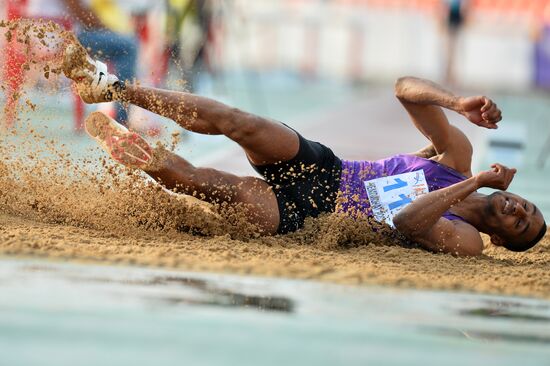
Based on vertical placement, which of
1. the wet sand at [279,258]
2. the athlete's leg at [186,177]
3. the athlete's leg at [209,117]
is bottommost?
the wet sand at [279,258]

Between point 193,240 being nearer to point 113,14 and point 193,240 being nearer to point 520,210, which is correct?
point 520,210

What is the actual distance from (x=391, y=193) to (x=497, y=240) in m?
0.81

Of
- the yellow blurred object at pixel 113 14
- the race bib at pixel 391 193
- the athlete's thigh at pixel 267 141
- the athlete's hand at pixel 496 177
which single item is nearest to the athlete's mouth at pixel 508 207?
the athlete's hand at pixel 496 177

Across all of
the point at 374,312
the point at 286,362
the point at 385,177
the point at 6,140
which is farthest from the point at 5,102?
the point at 286,362

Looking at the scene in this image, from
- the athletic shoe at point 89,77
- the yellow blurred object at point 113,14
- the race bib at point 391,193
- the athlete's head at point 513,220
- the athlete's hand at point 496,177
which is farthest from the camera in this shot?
the yellow blurred object at point 113,14

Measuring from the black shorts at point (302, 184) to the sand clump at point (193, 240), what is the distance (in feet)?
0.29

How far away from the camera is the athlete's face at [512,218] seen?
6113mm

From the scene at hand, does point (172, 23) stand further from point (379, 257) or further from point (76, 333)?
point (76, 333)

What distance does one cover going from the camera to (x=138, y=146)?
5.57 metres

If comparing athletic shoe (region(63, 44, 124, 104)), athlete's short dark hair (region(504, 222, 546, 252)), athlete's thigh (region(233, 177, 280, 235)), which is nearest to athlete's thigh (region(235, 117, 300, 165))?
athlete's thigh (region(233, 177, 280, 235))

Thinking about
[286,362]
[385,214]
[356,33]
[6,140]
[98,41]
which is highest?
[356,33]

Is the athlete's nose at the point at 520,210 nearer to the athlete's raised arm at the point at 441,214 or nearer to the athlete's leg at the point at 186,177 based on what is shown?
the athlete's raised arm at the point at 441,214

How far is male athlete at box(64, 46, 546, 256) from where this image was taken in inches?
217

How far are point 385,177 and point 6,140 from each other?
7.58 ft
